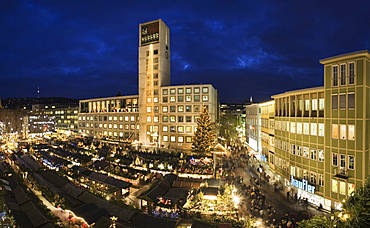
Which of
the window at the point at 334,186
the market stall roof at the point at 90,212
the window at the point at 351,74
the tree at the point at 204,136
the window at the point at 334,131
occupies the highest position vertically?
the window at the point at 351,74

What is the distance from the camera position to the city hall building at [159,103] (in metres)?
53.4

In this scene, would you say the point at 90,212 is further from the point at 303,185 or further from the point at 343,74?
the point at 343,74

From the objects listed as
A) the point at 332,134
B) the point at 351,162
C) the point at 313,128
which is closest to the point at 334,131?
the point at 332,134

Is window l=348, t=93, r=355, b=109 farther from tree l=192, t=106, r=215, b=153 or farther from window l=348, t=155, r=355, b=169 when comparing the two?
tree l=192, t=106, r=215, b=153

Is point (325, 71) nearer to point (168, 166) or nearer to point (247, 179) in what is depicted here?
point (247, 179)

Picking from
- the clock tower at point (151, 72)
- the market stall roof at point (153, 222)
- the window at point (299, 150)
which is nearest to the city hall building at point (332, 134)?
the window at point (299, 150)

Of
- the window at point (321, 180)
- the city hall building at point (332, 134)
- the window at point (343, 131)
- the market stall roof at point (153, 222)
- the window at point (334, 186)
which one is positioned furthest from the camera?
the window at point (321, 180)

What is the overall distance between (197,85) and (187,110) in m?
6.92

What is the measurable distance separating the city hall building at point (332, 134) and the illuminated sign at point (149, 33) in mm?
42182

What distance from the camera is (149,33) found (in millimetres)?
57344

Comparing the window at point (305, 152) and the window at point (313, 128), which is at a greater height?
the window at point (313, 128)

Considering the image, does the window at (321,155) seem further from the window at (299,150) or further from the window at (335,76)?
the window at (335,76)

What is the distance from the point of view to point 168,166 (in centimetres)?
2975

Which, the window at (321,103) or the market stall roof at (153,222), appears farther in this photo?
the window at (321,103)
